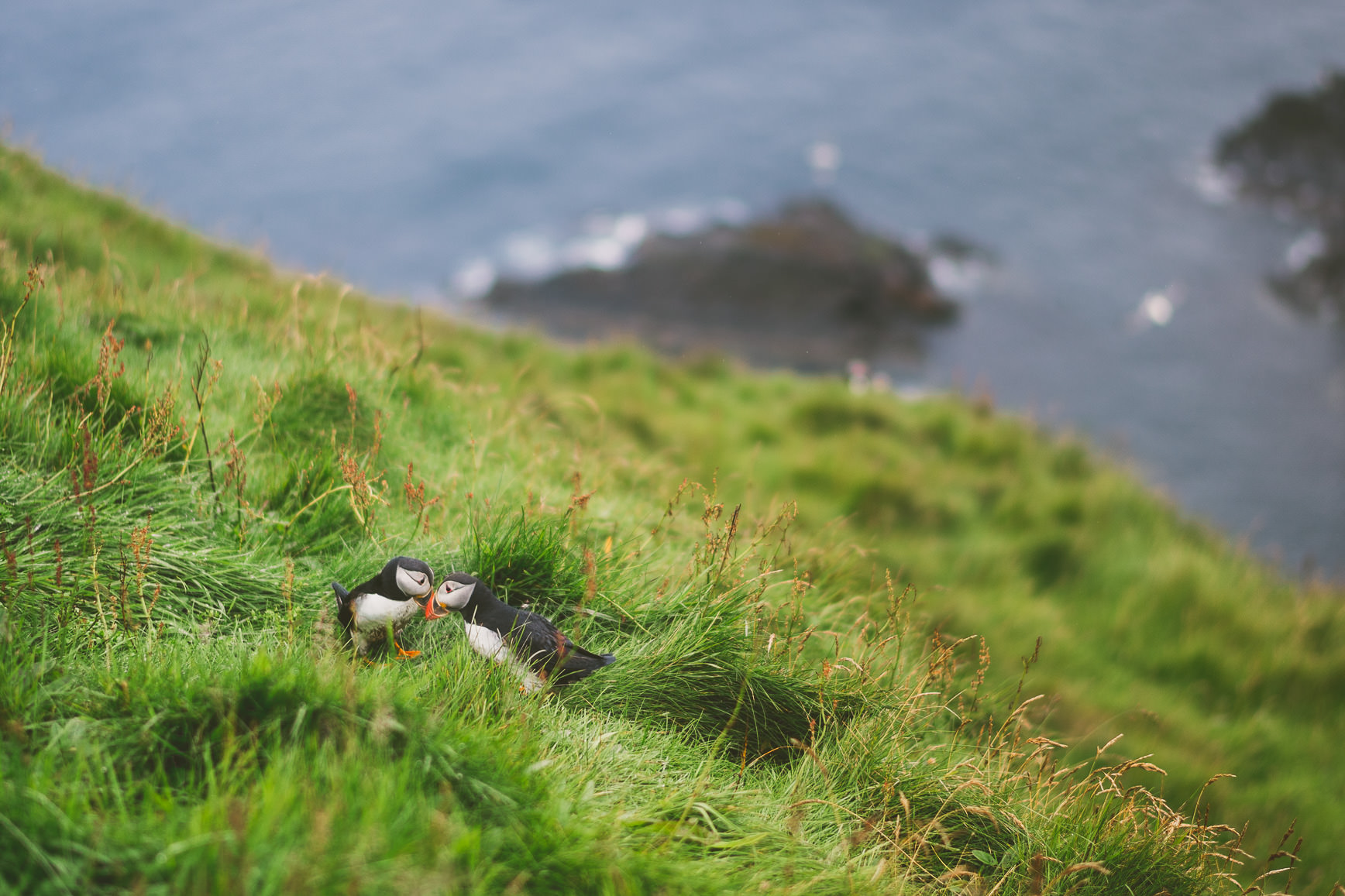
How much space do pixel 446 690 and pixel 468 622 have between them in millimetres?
319

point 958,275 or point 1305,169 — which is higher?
point 1305,169

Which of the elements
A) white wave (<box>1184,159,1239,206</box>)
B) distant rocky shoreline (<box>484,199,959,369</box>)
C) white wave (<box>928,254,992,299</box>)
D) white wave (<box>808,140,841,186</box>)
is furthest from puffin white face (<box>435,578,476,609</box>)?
white wave (<box>1184,159,1239,206</box>)

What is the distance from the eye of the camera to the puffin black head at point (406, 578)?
266 cm

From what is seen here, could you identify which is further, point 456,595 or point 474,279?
point 474,279

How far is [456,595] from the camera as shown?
272 cm

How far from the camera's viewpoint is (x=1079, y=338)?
59.2ft

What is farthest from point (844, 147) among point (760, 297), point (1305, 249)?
point (1305, 249)

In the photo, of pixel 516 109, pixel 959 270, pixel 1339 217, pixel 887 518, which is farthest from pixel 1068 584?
pixel 516 109

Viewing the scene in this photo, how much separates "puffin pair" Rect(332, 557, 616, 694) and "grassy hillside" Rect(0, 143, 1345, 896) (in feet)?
0.34

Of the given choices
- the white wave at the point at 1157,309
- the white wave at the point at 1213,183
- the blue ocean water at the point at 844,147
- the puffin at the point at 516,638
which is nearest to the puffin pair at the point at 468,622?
the puffin at the point at 516,638

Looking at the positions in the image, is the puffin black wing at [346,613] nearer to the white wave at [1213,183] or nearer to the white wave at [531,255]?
the white wave at [531,255]

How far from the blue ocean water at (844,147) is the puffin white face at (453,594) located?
10.1 metres

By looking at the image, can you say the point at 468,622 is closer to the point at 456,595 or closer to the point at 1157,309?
the point at 456,595

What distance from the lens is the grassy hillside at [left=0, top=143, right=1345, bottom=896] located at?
1952 mm
